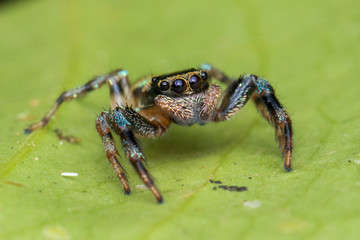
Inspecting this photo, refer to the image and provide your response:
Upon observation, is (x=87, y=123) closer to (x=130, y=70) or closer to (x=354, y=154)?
(x=130, y=70)

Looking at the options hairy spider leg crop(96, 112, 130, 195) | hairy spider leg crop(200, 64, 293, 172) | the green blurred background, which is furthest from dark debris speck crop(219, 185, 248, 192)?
hairy spider leg crop(96, 112, 130, 195)

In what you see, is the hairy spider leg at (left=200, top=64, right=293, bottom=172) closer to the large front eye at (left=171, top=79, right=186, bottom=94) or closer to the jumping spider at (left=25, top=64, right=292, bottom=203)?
the jumping spider at (left=25, top=64, right=292, bottom=203)

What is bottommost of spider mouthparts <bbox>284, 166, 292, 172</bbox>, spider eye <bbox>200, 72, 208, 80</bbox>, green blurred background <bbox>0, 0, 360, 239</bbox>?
spider mouthparts <bbox>284, 166, 292, 172</bbox>

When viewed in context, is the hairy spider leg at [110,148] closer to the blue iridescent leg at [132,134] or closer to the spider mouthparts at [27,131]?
the blue iridescent leg at [132,134]

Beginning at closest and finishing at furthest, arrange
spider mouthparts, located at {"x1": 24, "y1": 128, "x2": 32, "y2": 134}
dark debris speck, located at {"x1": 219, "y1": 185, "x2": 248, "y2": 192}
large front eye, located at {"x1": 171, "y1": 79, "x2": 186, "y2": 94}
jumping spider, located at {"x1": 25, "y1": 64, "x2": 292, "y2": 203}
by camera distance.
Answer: dark debris speck, located at {"x1": 219, "y1": 185, "x2": 248, "y2": 192}, jumping spider, located at {"x1": 25, "y1": 64, "x2": 292, "y2": 203}, large front eye, located at {"x1": 171, "y1": 79, "x2": 186, "y2": 94}, spider mouthparts, located at {"x1": 24, "y1": 128, "x2": 32, "y2": 134}

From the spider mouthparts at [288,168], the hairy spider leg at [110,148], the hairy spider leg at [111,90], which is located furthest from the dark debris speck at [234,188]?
the hairy spider leg at [111,90]

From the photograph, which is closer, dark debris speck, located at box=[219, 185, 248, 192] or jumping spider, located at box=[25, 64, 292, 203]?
dark debris speck, located at box=[219, 185, 248, 192]

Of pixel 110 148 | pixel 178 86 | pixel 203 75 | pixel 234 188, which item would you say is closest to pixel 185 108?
pixel 178 86
